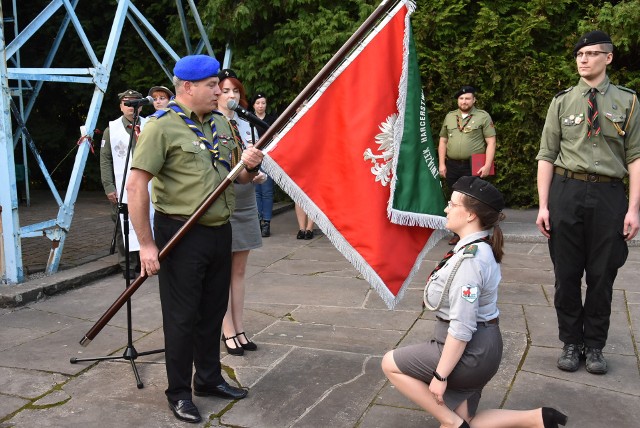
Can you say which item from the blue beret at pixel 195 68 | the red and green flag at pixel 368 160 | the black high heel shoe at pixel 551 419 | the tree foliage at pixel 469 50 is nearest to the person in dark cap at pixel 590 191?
the red and green flag at pixel 368 160

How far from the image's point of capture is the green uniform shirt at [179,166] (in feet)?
11.2

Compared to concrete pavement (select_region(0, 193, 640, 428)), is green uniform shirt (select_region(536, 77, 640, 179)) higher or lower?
higher

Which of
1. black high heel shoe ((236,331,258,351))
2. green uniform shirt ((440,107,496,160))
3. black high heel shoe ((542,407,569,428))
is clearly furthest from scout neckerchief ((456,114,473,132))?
black high heel shoe ((542,407,569,428))

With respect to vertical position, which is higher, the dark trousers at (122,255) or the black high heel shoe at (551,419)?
the black high heel shoe at (551,419)

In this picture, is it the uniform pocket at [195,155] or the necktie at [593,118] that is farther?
the necktie at [593,118]

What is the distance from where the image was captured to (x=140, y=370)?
4352mm

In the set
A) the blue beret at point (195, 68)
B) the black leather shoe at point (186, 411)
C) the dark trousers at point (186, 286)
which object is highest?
the blue beret at point (195, 68)

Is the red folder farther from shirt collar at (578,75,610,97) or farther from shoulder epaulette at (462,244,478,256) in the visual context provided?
shoulder epaulette at (462,244,478,256)

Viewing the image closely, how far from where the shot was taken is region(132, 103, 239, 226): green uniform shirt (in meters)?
3.41

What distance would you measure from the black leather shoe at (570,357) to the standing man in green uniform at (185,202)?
222 cm

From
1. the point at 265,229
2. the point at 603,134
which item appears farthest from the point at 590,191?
the point at 265,229

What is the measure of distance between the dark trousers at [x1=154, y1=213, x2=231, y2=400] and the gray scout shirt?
3.95ft

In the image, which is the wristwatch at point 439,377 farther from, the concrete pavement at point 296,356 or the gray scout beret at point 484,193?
the gray scout beret at point 484,193

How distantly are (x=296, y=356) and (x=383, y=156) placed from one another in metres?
1.62
